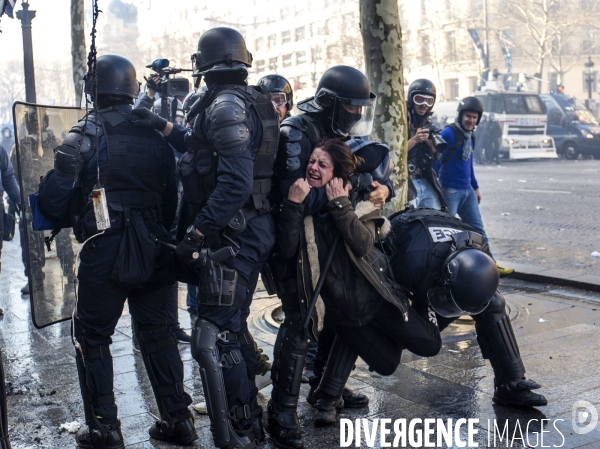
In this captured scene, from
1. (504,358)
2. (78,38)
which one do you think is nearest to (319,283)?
(504,358)

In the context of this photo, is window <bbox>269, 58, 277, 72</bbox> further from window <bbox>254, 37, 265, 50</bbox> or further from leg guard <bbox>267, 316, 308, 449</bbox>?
leg guard <bbox>267, 316, 308, 449</bbox>

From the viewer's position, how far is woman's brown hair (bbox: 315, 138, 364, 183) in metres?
3.80

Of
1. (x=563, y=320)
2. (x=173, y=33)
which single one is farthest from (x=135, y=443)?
(x=173, y=33)

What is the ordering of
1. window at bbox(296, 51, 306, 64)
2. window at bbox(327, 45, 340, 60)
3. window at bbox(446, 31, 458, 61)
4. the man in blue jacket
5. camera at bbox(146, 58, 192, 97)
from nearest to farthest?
camera at bbox(146, 58, 192, 97)
the man in blue jacket
window at bbox(327, 45, 340, 60)
window at bbox(296, 51, 306, 64)
window at bbox(446, 31, 458, 61)

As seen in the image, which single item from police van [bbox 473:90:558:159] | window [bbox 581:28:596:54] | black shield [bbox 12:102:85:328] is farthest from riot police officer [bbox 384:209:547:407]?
window [bbox 581:28:596:54]

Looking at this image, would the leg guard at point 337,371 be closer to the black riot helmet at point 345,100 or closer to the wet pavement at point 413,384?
the wet pavement at point 413,384

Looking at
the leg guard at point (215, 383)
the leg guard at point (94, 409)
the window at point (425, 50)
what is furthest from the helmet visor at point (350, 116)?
the window at point (425, 50)

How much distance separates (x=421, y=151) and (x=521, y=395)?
3.35m

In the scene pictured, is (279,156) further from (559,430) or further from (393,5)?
(393,5)

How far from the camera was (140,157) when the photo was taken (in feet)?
12.5

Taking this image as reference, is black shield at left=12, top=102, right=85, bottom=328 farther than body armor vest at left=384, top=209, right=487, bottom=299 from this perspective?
Yes

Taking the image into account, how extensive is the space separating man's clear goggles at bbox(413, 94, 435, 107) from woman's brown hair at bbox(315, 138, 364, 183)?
318cm

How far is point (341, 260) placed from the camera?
3826 millimetres

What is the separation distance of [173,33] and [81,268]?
133ft
